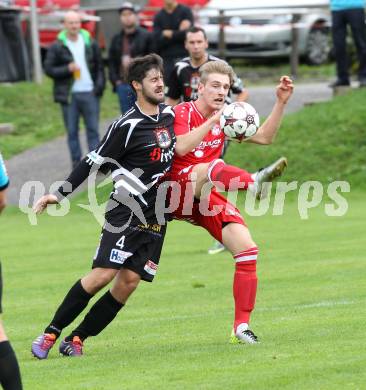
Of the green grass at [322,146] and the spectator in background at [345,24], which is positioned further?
the spectator in background at [345,24]

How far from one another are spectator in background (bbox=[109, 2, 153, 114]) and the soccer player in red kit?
33.0ft

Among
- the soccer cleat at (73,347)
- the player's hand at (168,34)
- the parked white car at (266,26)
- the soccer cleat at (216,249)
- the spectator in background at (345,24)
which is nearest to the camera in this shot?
the soccer cleat at (73,347)

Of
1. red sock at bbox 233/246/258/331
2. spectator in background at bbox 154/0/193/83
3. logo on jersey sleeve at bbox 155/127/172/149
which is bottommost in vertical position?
spectator in background at bbox 154/0/193/83

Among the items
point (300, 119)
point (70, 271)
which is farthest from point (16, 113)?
point (70, 271)

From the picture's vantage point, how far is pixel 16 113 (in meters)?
24.8

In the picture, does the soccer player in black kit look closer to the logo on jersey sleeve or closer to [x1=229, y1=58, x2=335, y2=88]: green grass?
the logo on jersey sleeve

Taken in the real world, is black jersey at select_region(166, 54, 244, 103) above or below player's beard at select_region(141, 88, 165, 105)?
below

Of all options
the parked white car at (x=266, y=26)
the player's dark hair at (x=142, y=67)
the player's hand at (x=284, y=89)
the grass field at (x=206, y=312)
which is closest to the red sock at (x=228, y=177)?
the player's hand at (x=284, y=89)

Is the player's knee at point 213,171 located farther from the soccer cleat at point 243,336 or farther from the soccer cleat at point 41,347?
the soccer cleat at point 41,347

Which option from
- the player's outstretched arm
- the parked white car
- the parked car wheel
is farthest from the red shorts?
the parked car wheel

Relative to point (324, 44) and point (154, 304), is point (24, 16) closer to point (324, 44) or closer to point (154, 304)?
point (324, 44)

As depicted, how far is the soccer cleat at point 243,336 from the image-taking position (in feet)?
28.2

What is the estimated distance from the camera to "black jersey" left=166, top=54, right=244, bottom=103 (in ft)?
44.5

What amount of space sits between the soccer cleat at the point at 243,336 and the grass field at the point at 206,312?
86 mm
